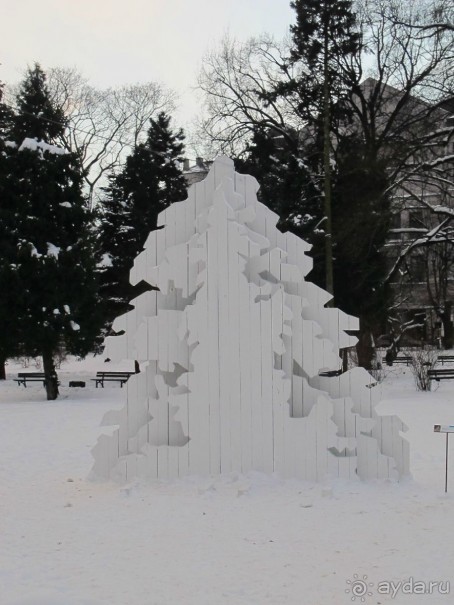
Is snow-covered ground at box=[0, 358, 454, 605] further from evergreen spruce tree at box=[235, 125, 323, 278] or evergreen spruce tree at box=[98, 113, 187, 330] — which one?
evergreen spruce tree at box=[98, 113, 187, 330]

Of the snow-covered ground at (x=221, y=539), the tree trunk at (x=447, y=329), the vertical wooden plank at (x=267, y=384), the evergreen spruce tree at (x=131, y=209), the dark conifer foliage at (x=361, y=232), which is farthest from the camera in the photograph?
the tree trunk at (x=447, y=329)

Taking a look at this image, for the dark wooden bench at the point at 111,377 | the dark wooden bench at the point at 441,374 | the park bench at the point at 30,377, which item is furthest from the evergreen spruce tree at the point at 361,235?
the park bench at the point at 30,377

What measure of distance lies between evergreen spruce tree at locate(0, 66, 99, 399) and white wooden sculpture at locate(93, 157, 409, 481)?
11927 mm

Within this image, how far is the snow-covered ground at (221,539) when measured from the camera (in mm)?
4699

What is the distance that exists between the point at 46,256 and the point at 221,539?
1524cm

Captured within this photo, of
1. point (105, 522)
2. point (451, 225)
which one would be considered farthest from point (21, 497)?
point (451, 225)

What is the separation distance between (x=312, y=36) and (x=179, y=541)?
22.4 m

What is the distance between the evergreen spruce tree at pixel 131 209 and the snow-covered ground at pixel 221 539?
17.8 metres

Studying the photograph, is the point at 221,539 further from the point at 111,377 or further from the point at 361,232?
the point at 111,377

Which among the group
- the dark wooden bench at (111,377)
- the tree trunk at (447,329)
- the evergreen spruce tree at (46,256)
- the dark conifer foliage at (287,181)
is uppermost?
the dark conifer foliage at (287,181)

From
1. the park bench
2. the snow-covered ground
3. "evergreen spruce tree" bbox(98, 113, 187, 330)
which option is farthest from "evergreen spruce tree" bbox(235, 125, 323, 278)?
the snow-covered ground

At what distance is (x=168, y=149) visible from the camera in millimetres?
29562

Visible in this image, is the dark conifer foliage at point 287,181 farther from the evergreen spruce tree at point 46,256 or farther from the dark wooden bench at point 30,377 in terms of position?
the dark wooden bench at point 30,377

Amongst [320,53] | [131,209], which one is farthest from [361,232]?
[131,209]
